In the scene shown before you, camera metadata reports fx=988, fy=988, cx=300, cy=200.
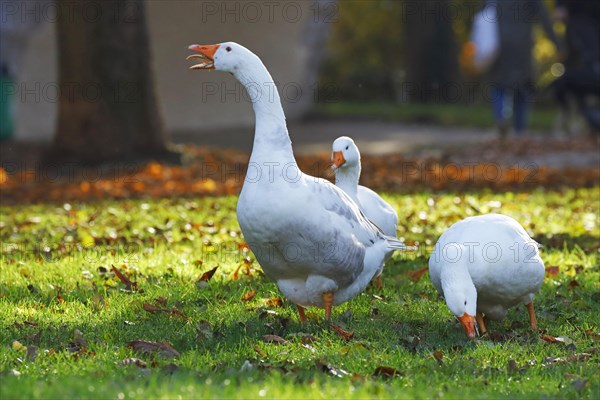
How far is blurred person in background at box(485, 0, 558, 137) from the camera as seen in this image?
1706 centimetres

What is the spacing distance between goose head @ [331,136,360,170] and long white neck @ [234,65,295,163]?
1.11 meters

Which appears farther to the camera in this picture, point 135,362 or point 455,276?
point 455,276

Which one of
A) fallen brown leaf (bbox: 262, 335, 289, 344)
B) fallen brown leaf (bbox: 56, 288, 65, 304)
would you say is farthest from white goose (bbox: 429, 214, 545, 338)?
fallen brown leaf (bbox: 56, 288, 65, 304)

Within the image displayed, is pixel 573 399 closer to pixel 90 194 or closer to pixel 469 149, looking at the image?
pixel 90 194

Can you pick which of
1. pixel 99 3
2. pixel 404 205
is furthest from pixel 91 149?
pixel 404 205

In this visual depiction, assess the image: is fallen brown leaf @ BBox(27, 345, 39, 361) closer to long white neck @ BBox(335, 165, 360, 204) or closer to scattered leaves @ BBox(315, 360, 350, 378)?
scattered leaves @ BBox(315, 360, 350, 378)

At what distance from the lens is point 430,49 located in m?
28.7

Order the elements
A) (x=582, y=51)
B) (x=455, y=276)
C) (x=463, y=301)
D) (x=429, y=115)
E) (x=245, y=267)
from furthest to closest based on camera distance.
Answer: (x=429, y=115) → (x=582, y=51) → (x=245, y=267) → (x=455, y=276) → (x=463, y=301)

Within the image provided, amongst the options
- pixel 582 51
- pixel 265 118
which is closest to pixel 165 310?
pixel 265 118

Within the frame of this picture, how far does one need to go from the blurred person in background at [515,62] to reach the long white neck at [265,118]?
12.1 meters

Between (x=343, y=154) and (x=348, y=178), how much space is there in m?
0.23

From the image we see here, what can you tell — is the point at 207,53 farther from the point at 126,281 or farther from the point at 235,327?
the point at 126,281

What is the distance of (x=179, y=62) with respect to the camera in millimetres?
20719

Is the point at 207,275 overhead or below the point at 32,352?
below
